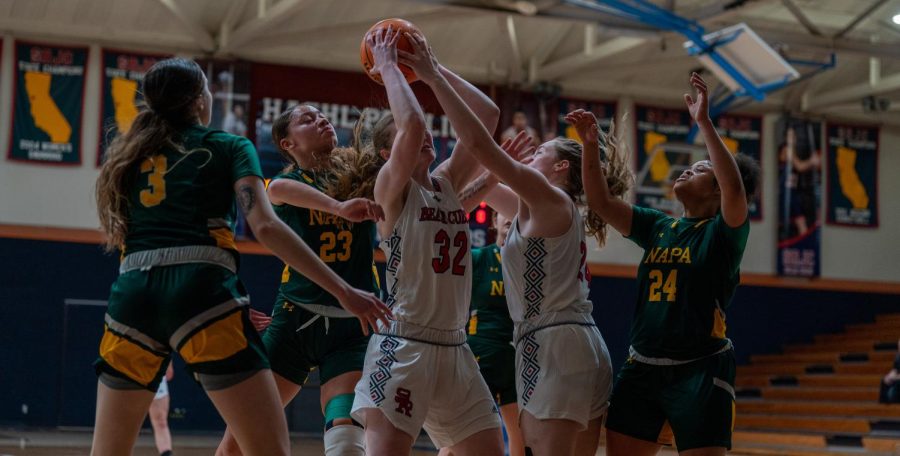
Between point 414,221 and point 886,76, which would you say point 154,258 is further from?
point 886,76

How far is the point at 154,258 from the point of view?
3.56m

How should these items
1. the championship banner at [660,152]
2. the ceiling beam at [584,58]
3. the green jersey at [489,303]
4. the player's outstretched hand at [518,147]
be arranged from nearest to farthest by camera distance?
1. the player's outstretched hand at [518,147]
2. the green jersey at [489,303]
3. the ceiling beam at [584,58]
4. the championship banner at [660,152]

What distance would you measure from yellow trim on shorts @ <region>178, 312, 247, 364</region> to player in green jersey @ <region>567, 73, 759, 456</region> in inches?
71.7

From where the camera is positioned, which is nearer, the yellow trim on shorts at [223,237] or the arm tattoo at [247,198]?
the arm tattoo at [247,198]

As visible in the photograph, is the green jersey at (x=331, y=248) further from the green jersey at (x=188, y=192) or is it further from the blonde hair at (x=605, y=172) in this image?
the green jersey at (x=188, y=192)

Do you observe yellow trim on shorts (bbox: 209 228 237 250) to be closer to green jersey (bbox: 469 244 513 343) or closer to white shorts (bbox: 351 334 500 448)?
white shorts (bbox: 351 334 500 448)

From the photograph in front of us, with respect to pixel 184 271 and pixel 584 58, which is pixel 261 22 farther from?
pixel 184 271

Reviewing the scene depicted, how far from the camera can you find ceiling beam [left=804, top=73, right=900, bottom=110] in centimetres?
1798

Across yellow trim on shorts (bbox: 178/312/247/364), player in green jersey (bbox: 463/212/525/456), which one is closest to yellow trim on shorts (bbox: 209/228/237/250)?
yellow trim on shorts (bbox: 178/312/247/364)

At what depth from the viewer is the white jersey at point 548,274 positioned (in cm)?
441

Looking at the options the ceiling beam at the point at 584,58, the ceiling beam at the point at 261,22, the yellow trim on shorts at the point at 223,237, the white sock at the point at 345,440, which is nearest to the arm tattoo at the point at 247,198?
the yellow trim on shorts at the point at 223,237

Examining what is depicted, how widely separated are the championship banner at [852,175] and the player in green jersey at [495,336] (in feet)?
46.3

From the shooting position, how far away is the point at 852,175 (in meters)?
19.4

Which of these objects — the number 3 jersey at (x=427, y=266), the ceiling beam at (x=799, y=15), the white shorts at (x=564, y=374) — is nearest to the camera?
the number 3 jersey at (x=427, y=266)
